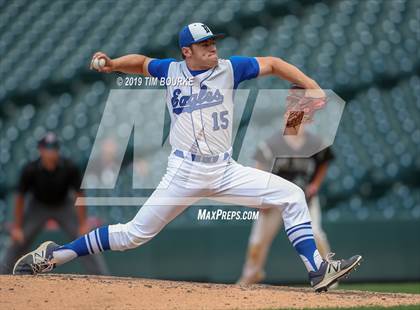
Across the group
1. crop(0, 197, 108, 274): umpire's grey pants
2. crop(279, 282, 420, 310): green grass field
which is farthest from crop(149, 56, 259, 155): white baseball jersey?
crop(279, 282, 420, 310): green grass field

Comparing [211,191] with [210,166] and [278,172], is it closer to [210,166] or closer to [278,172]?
[210,166]

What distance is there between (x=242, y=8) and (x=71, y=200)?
5.45 metres

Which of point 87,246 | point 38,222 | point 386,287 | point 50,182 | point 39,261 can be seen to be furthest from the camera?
point 386,287

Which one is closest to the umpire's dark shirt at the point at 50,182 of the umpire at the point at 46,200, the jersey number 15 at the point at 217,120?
the umpire at the point at 46,200

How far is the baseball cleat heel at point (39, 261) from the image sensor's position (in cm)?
621

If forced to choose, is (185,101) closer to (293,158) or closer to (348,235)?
(293,158)

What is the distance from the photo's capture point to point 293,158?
9.03 m

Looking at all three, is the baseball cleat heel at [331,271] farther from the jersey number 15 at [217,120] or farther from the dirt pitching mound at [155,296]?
the jersey number 15 at [217,120]

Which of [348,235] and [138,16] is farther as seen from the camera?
[138,16]

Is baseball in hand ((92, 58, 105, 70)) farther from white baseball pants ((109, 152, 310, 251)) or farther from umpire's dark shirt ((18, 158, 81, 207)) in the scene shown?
umpire's dark shirt ((18, 158, 81, 207))

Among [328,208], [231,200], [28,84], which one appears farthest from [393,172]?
[231,200]

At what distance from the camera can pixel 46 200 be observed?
28.5 ft

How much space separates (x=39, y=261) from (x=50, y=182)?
243 centimetres

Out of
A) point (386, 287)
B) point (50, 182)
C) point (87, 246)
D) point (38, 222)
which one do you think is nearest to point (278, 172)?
point (386, 287)
